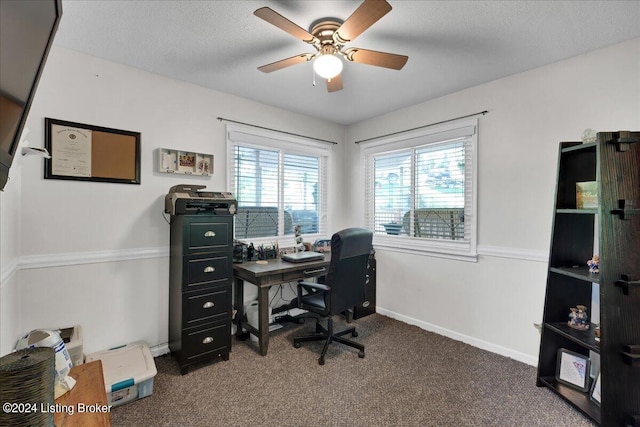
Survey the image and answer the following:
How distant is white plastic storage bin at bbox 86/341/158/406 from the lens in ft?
6.24

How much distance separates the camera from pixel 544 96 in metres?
2.40

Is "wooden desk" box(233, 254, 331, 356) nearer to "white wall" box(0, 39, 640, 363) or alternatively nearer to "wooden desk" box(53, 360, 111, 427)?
"white wall" box(0, 39, 640, 363)

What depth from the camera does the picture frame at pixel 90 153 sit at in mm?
2135

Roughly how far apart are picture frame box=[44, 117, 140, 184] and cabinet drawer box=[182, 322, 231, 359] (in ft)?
4.47

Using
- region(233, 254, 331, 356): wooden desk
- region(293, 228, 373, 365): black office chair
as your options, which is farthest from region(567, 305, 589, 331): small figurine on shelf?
region(233, 254, 331, 356): wooden desk

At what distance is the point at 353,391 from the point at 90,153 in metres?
2.69

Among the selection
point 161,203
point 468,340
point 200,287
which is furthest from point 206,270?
point 468,340

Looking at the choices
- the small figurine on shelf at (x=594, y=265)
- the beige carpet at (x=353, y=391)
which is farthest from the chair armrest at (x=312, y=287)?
the small figurine on shelf at (x=594, y=265)

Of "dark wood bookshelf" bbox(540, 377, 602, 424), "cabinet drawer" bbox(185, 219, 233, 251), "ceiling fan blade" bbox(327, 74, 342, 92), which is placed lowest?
"dark wood bookshelf" bbox(540, 377, 602, 424)

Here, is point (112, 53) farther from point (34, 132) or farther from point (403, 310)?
point (403, 310)

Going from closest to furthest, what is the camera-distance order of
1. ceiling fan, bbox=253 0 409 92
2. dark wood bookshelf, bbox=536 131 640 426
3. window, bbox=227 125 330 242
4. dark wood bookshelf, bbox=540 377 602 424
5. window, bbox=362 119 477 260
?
1. ceiling fan, bbox=253 0 409 92
2. dark wood bookshelf, bbox=536 131 640 426
3. dark wood bookshelf, bbox=540 377 602 424
4. window, bbox=362 119 477 260
5. window, bbox=227 125 330 242

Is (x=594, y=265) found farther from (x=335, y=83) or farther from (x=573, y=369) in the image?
(x=335, y=83)

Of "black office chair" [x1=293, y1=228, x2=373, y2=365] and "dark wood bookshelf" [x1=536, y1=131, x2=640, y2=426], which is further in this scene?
"black office chair" [x1=293, y1=228, x2=373, y2=365]

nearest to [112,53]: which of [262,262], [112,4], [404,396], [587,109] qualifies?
[112,4]
